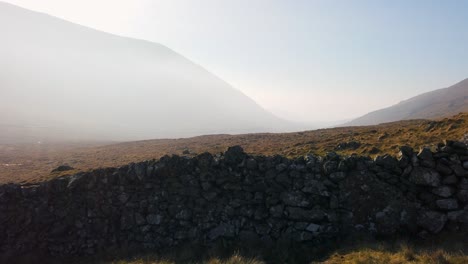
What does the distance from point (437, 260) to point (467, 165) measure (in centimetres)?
387

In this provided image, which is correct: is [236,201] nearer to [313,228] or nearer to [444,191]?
[313,228]

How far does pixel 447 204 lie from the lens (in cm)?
991

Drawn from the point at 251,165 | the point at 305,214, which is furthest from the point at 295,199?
the point at 251,165

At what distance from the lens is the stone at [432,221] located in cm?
976

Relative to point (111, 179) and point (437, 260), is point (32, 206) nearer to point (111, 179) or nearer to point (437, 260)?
point (111, 179)

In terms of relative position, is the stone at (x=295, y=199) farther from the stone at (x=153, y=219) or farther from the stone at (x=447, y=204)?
the stone at (x=153, y=219)

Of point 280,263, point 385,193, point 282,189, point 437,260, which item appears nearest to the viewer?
point 437,260

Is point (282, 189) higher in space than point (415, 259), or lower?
higher

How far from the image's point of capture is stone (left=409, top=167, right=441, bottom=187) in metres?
10.2

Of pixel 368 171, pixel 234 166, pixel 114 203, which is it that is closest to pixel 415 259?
pixel 368 171

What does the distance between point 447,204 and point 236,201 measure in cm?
711

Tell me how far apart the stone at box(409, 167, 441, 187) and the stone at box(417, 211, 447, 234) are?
3.13 feet

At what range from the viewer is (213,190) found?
12.3 m

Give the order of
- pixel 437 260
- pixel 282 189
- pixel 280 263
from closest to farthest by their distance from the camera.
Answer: pixel 437 260
pixel 280 263
pixel 282 189
